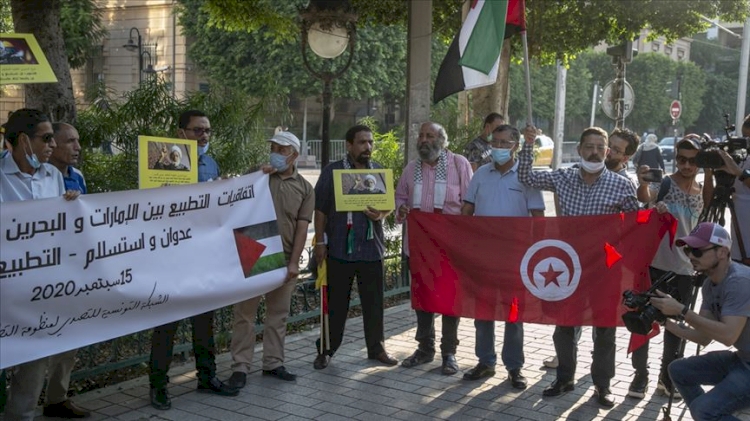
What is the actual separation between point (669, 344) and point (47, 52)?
5950mm

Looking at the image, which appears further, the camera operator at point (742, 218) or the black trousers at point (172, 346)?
the camera operator at point (742, 218)

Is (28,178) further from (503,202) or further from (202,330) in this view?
(503,202)

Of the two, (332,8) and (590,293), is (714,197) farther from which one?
(332,8)

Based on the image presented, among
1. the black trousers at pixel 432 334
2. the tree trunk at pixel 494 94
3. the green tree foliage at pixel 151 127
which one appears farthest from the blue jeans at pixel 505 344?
the tree trunk at pixel 494 94

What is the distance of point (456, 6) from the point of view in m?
14.7

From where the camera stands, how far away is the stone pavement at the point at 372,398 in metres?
5.98

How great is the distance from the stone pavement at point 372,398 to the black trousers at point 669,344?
0.70 feet

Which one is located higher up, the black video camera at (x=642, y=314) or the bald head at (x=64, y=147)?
the bald head at (x=64, y=147)

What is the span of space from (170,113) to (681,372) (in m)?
4.86

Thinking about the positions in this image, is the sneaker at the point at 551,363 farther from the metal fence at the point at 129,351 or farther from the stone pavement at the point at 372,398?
the metal fence at the point at 129,351

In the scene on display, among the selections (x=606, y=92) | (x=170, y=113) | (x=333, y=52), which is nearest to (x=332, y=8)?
(x=333, y=52)

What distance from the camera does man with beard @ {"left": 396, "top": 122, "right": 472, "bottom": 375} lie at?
7180 millimetres

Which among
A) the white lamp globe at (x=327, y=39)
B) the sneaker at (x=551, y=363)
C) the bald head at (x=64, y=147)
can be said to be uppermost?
the white lamp globe at (x=327, y=39)

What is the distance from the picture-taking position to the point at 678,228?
251 inches
